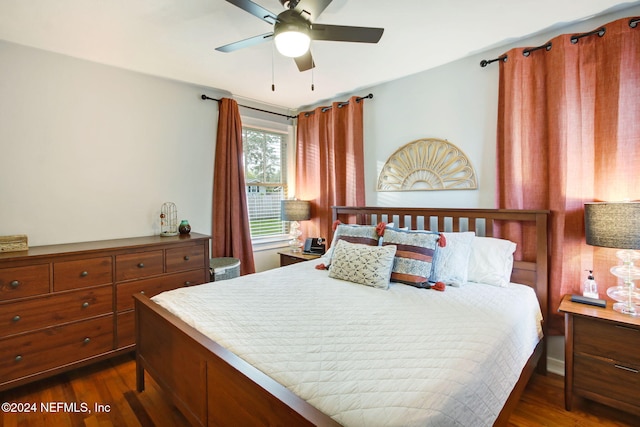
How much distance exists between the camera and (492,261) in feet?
7.09

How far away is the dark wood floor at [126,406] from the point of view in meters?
1.75

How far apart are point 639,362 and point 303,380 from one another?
1874mm

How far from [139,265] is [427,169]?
268cm

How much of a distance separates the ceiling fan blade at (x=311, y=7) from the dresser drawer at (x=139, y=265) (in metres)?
2.16

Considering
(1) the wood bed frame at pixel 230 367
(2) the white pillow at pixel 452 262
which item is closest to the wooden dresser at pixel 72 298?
(1) the wood bed frame at pixel 230 367

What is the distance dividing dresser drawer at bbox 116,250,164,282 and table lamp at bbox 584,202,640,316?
313cm

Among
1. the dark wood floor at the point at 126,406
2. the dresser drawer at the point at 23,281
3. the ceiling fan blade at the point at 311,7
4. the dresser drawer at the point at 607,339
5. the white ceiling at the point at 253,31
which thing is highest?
the white ceiling at the point at 253,31

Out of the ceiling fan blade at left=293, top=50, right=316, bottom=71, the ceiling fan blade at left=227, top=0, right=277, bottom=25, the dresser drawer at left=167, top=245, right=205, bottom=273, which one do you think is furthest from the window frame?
the ceiling fan blade at left=227, top=0, right=277, bottom=25

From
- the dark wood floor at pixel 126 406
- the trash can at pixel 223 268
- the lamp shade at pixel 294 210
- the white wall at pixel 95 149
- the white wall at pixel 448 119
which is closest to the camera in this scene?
the dark wood floor at pixel 126 406

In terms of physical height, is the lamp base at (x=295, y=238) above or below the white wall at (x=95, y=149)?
below

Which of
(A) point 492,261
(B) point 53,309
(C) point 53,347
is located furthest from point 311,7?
(C) point 53,347

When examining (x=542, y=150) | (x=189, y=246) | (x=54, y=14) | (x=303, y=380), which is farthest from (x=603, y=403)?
(x=54, y=14)

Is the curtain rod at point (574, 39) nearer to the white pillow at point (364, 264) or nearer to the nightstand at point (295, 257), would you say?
the white pillow at point (364, 264)

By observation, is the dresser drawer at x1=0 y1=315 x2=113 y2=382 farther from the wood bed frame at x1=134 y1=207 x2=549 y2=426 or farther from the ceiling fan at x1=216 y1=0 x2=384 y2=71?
the ceiling fan at x1=216 y1=0 x2=384 y2=71
